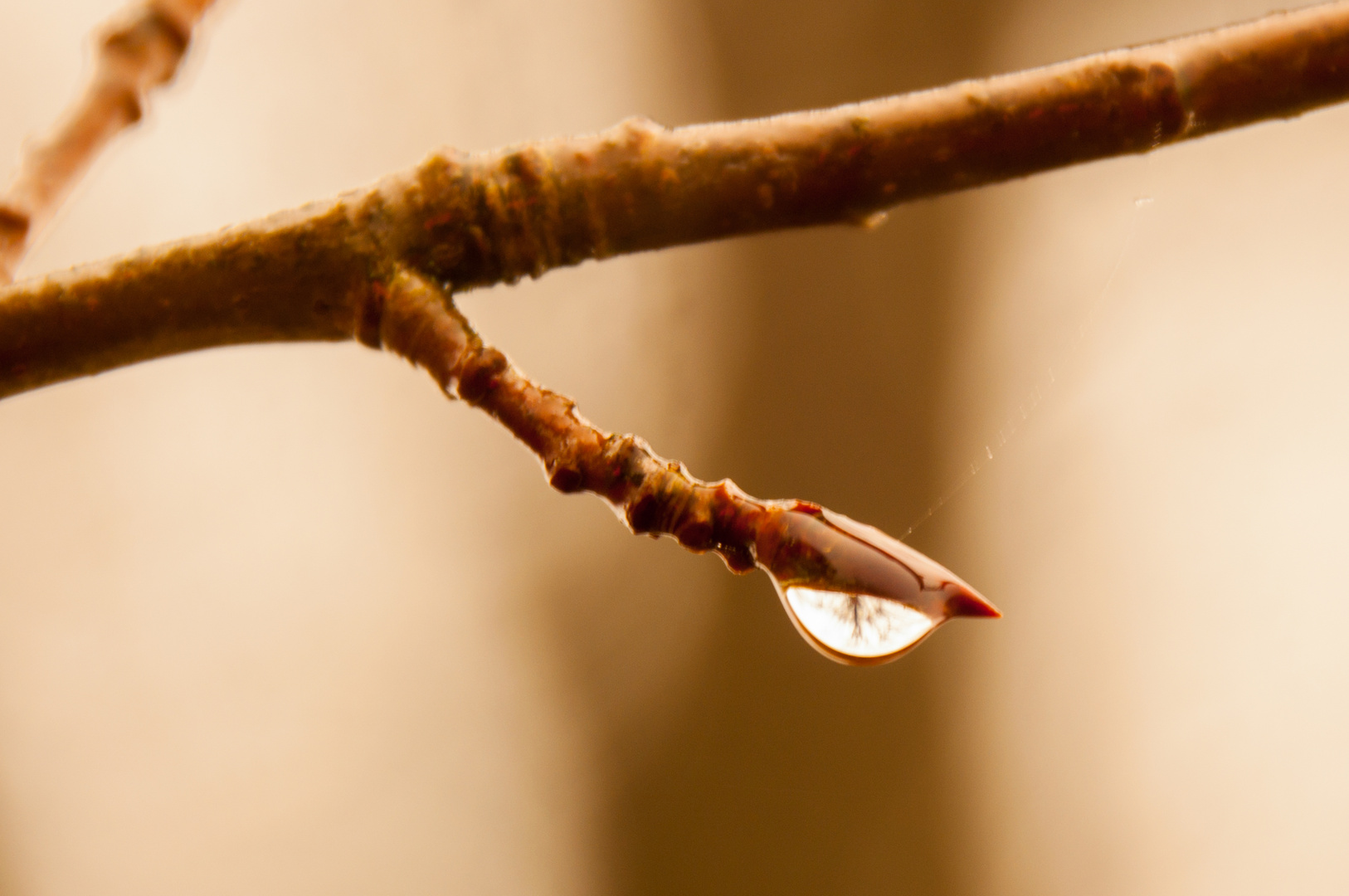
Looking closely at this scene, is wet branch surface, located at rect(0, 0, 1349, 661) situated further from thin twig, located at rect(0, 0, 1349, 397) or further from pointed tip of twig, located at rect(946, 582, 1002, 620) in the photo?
pointed tip of twig, located at rect(946, 582, 1002, 620)

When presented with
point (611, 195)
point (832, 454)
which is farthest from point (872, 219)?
point (832, 454)

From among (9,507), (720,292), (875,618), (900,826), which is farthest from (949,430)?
(9,507)

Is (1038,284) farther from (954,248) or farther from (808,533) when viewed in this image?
(808,533)

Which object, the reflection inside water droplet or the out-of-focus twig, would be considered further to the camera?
the out-of-focus twig

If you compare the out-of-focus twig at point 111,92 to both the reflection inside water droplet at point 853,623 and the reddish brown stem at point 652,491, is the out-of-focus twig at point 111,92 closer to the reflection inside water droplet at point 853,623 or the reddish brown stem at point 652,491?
the reddish brown stem at point 652,491

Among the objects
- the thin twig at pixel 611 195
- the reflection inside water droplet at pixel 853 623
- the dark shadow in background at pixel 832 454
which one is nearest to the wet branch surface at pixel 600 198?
the thin twig at pixel 611 195

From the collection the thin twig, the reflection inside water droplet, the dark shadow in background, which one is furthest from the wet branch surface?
the dark shadow in background

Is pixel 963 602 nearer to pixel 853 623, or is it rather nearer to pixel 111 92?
pixel 853 623
